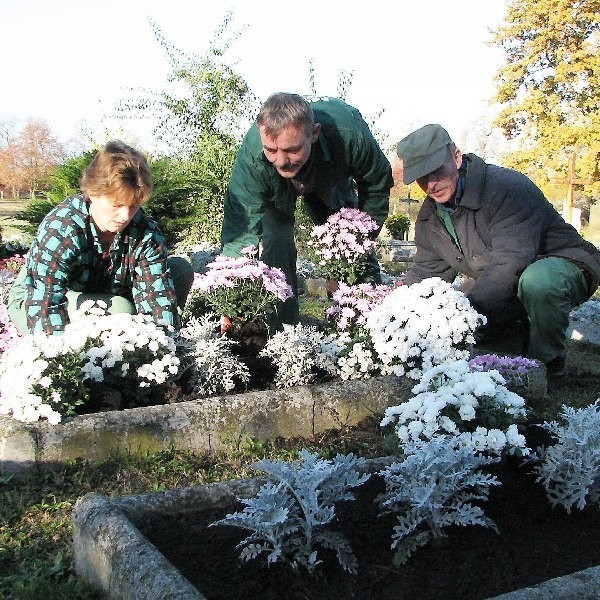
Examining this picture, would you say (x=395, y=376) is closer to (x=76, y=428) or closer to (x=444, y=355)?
(x=444, y=355)

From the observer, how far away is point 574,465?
2.31 meters

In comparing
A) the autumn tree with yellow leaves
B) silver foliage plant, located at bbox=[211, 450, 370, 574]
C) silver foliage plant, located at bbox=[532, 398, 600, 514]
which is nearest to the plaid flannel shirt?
silver foliage plant, located at bbox=[211, 450, 370, 574]

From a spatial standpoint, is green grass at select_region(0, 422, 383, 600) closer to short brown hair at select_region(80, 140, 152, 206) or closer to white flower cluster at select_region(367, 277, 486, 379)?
white flower cluster at select_region(367, 277, 486, 379)

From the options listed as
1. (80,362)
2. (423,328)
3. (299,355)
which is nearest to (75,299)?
(80,362)

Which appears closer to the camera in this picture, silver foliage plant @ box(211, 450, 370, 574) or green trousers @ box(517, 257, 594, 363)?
silver foliage plant @ box(211, 450, 370, 574)

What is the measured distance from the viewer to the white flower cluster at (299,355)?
3.71 m

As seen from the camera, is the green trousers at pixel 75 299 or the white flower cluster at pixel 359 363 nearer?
the white flower cluster at pixel 359 363

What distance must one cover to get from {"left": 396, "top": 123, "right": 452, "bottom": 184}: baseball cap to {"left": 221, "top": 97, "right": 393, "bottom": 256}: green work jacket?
68 centimetres

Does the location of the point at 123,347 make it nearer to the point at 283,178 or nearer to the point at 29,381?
the point at 29,381

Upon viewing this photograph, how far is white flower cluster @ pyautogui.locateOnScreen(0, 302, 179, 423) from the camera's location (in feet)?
10.0

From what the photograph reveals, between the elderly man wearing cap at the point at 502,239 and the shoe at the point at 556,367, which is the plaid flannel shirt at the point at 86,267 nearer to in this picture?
the elderly man wearing cap at the point at 502,239

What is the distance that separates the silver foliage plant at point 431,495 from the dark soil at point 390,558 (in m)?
0.05

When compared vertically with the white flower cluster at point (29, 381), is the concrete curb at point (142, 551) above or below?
below

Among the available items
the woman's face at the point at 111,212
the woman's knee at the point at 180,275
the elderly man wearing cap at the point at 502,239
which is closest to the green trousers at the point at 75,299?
the woman's knee at the point at 180,275
